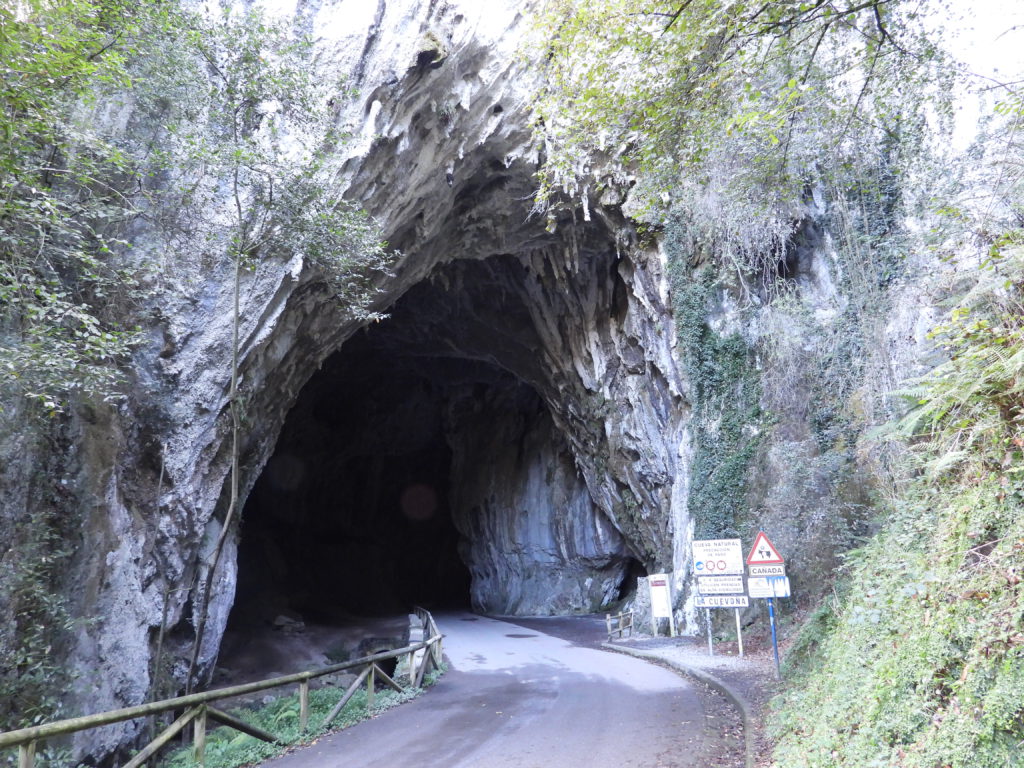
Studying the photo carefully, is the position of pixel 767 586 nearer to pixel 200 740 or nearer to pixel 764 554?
pixel 764 554

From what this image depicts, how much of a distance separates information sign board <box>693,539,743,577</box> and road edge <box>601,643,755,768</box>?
169 cm

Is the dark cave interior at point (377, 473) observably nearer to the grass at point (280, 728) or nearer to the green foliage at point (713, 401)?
the green foliage at point (713, 401)

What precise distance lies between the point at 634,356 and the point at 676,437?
272cm

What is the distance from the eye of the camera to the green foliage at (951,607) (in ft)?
11.0

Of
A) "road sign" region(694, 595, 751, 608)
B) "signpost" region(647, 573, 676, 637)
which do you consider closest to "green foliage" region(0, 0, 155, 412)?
→ "road sign" region(694, 595, 751, 608)

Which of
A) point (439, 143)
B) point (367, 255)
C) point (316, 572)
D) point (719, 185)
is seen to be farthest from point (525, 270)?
point (316, 572)

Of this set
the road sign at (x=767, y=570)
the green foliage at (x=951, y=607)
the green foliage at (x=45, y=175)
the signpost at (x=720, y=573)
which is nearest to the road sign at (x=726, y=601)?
the signpost at (x=720, y=573)

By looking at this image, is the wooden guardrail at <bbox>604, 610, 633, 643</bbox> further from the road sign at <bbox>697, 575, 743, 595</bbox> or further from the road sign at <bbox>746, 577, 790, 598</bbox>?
the road sign at <bbox>746, 577, 790, 598</bbox>

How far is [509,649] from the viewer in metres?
14.3

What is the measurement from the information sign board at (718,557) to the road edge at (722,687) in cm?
169

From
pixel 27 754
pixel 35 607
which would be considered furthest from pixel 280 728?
pixel 27 754

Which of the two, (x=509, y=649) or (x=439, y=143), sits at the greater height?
(x=439, y=143)

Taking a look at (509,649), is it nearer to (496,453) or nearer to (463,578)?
(496,453)

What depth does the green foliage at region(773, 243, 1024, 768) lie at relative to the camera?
335 centimetres
